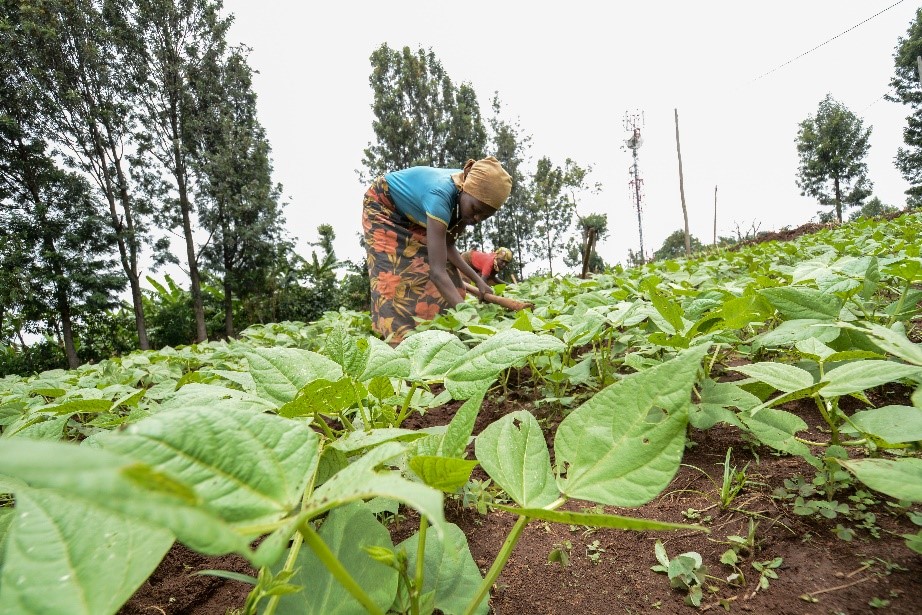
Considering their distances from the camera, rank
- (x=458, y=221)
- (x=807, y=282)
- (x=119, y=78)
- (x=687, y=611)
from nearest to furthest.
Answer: (x=687, y=611)
(x=807, y=282)
(x=458, y=221)
(x=119, y=78)

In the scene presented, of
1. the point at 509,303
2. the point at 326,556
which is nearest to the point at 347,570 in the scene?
the point at 326,556

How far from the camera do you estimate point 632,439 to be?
45 cm

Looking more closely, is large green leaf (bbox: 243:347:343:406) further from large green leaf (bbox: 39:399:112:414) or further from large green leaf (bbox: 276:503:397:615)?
large green leaf (bbox: 39:399:112:414)

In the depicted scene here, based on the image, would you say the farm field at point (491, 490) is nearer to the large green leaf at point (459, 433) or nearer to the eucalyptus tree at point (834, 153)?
the large green leaf at point (459, 433)

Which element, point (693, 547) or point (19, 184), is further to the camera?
point (19, 184)

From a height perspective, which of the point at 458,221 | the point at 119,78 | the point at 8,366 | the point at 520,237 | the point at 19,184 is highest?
the point at 119,78

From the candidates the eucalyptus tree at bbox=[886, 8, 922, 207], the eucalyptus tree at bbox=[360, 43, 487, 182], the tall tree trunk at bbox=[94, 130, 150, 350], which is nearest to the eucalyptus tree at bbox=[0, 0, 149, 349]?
the tall tree trunk at bbox=[94, 130, 150, 350]

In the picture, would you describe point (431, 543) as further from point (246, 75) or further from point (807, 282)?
point (246, 75)

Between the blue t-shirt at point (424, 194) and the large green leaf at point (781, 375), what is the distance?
8.42 ft

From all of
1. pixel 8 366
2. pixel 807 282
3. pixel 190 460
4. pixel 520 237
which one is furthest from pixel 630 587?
pixel 520 237

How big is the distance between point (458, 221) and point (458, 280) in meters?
0.49

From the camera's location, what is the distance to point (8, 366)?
1350cm

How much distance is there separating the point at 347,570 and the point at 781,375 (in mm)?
681

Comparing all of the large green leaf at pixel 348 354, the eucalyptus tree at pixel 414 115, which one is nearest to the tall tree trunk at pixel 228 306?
the eucalyptus tree at pixel 414 115
